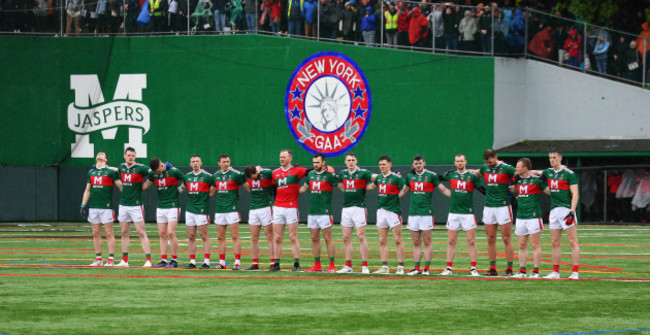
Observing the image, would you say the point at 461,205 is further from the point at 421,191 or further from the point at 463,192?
the point at 421,191

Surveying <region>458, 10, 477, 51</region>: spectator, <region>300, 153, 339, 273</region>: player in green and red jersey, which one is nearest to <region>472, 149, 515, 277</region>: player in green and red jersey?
<region>300, 153, 339, 273</region>: player in green and red jersey

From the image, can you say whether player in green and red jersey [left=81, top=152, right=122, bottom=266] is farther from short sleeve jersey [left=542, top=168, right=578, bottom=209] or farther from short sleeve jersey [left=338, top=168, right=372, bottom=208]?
short sleeve jersey [left=542, top=168, right=578, bottom=209]

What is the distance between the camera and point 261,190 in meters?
21.6

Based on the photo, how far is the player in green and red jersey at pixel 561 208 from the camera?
19250 millimetres

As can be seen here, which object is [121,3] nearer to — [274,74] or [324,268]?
[274,74]

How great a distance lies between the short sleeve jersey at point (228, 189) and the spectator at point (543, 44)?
813 inches

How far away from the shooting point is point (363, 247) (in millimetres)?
20672

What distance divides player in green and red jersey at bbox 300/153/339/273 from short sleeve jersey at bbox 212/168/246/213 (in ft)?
5.20

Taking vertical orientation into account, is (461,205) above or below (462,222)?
above

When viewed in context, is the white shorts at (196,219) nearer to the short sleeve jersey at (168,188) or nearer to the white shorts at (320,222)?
the short sleeve jersey at (168,188)

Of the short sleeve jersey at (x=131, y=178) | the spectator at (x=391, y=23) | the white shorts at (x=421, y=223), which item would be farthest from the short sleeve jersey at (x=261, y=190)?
the spectator at (x=391, y=23)

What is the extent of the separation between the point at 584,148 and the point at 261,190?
1982cm

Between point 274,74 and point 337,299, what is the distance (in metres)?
25.5

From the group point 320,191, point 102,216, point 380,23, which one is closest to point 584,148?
point 380,23
